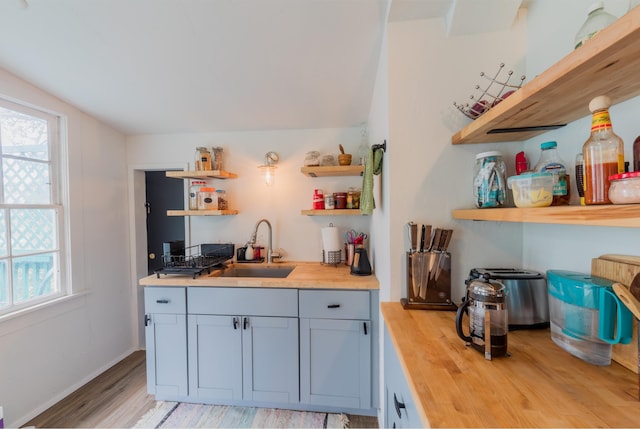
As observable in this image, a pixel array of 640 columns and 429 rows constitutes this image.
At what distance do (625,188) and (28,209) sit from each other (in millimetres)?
3093

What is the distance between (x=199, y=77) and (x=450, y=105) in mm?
1661

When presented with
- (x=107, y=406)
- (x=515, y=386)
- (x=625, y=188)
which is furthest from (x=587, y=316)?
(x=107, y=406)

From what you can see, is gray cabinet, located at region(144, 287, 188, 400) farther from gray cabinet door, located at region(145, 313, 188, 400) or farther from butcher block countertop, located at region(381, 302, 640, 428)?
butcher block countertop, located at region(381, 302, 640, 428)

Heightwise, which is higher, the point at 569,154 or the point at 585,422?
the point at 569,154

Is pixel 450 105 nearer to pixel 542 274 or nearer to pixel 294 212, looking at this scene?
pixel 542 274

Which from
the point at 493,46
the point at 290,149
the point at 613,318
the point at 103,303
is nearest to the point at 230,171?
the point at 290,149

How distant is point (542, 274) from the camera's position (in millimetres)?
1088

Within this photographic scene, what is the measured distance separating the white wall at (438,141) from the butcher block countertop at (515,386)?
43cm

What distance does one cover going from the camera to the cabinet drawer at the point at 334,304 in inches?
67.5

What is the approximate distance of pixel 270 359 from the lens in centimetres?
179

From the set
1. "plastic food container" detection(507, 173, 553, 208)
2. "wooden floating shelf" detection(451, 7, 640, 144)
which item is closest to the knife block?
"plastic food container" detection(507, 173, 553, 208)

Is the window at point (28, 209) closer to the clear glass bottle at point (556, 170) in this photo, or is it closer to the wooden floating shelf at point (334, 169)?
the wooden floating shelf at point (334, 169)

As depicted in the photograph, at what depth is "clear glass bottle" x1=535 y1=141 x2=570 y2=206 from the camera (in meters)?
0.85

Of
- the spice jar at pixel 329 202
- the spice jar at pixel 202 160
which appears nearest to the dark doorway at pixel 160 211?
the spice jar at pixel 202 160
